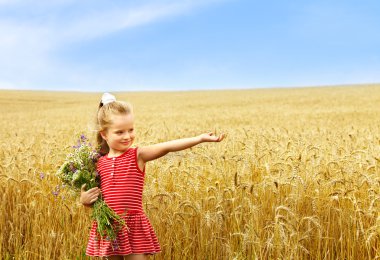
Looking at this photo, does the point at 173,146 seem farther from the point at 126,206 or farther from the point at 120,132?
the point at 126,206

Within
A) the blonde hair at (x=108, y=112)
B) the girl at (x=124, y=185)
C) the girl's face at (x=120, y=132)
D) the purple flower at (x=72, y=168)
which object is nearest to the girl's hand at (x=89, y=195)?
the girl at (x=124, y=185)

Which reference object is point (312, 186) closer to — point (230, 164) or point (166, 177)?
point (230, 164)

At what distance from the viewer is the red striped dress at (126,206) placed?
10.4 feet

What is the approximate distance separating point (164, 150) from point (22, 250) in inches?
81.0

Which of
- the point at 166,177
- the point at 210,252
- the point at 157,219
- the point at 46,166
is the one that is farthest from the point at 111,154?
the point at 46,166

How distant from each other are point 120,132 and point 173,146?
384 mm

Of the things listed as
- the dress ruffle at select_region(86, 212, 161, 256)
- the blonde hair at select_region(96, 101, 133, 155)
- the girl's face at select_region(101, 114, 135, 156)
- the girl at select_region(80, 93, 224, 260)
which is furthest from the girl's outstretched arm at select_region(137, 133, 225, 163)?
the dress ruffle at select_region(86, 212, 161, 256)

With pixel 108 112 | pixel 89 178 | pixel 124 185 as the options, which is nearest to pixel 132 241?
pixel 124 185

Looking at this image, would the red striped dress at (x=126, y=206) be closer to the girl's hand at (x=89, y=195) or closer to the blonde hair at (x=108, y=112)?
the girl's hand at (x=89, y=195)

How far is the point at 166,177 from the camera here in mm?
4762

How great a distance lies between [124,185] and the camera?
10.6ft

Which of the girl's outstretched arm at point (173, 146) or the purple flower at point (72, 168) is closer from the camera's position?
the girl's outstretched arm at point (173, 146)

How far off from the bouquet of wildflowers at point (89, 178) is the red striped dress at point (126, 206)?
5 centimetres

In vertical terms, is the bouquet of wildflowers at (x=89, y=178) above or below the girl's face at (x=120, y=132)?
below
